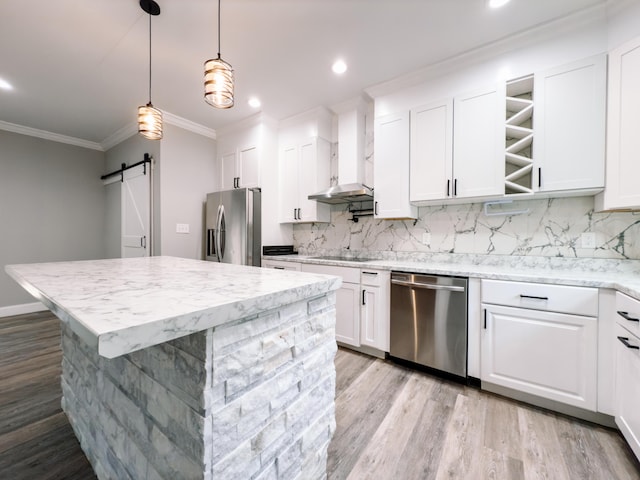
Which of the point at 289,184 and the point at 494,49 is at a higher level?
the point at 494,49

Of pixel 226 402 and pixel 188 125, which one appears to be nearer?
pixel 226 402

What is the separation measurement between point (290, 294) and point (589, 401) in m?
2.08

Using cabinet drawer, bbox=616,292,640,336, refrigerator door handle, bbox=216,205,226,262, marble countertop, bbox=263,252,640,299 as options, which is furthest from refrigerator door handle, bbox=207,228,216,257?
cabinet drawer, bbox=616,292,640,336

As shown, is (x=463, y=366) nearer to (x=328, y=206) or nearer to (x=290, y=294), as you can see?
(x=290, y=294)

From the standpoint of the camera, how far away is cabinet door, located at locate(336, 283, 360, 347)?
2.61m

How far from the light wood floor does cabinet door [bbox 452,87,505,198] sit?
5.29ft

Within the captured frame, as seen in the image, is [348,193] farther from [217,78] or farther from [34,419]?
[34,419]

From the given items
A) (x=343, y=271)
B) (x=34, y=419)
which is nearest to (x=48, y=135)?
(x=34, y=419)

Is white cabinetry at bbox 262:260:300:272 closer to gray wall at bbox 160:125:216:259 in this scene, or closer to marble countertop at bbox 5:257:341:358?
gray wall at bbox 160:125:216:259

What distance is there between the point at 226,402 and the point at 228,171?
3.73 metres

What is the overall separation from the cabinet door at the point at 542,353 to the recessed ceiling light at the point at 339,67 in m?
2.40

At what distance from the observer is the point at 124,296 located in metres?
0.75

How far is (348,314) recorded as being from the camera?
8.78 feet

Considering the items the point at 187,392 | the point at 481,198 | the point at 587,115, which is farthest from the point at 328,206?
the point at 187,392
